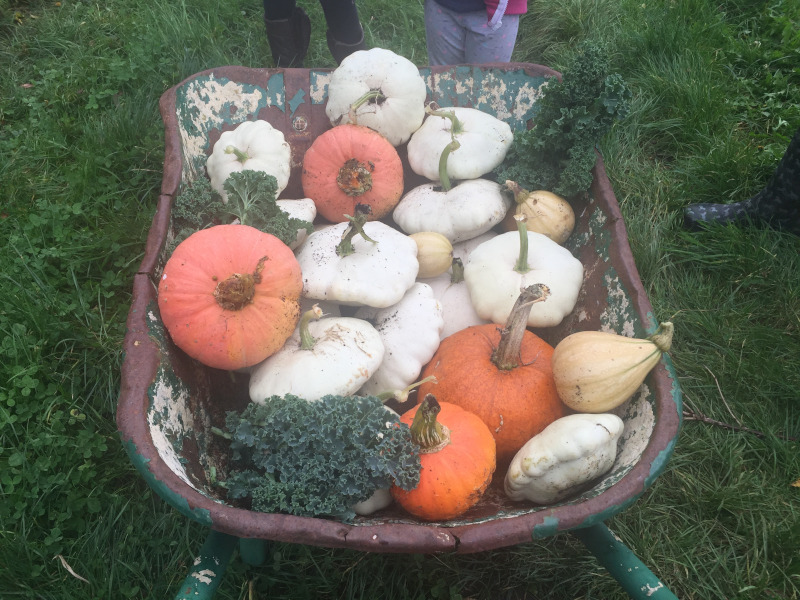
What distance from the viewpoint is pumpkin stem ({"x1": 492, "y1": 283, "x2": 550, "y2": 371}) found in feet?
5.40

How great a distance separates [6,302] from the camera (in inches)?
102

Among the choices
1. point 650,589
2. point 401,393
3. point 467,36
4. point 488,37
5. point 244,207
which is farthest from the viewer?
point 467,36

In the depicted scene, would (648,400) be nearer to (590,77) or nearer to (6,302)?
(590,77)

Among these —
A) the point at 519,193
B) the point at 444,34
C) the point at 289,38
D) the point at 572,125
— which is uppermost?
the point at 572,125

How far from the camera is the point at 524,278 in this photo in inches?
79.8

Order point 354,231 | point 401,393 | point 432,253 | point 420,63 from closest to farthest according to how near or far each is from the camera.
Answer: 1. point 401,393
2. point 354,231
3. point 432,253
4. point 420,63

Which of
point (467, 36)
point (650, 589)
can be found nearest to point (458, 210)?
point (650, 589)

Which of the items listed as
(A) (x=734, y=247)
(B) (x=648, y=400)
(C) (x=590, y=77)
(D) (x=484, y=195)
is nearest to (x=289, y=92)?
(D) (x=484, y=195)

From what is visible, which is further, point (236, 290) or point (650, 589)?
point (236, 290)

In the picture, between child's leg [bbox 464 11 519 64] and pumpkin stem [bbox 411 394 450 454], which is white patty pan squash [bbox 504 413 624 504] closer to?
pumpkin stem [bbox 411 394 450 454]

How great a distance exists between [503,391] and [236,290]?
816mm

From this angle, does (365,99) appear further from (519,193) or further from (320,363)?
(320,363)

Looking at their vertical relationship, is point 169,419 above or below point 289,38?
below

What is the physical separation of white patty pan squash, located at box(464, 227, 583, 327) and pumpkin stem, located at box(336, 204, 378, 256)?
0.40m
